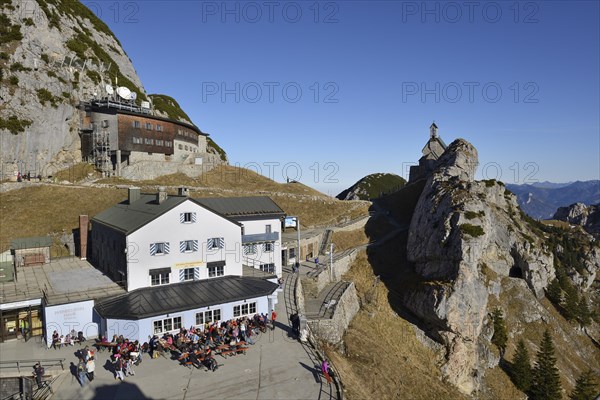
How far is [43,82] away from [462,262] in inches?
3321

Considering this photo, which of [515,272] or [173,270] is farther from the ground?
[173,270]

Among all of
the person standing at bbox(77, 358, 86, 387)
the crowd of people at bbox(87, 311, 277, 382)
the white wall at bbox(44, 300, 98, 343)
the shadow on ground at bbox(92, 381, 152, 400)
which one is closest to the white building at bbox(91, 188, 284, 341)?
the white wall at bbox(44, 300, 98, 343)

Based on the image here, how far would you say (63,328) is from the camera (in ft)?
97.2

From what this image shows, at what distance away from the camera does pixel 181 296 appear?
3278 centimetres

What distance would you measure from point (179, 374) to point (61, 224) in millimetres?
41173

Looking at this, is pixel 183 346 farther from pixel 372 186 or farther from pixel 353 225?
pixel 372 186

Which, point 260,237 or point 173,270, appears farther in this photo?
point 260,237

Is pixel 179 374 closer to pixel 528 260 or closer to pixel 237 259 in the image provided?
pixel 237 259

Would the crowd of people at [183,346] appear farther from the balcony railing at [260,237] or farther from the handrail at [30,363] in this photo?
the balcony railing at [260,237]

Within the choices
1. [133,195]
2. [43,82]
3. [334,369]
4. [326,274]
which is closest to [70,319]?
[133,195]

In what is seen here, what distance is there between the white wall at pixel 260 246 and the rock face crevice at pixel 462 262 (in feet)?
74.5

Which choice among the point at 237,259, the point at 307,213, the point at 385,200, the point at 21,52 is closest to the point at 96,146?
the point at 21,52

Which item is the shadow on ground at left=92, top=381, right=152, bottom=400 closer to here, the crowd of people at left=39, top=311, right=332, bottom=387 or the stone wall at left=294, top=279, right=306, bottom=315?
the crowd of people at left=39, top=311, right=332, bottom=387

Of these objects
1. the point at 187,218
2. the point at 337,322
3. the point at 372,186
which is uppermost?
the point at 372,186
